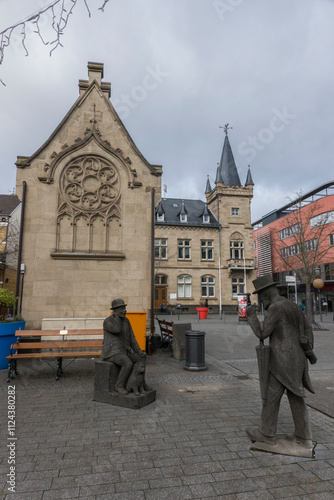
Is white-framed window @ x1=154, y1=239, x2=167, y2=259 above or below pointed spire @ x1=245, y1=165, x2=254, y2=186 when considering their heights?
below

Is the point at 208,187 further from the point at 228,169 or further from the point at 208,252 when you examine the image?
the point at 208,252

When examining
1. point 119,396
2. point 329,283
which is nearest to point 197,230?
point 329,283

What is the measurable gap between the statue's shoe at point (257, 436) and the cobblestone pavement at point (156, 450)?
92mm

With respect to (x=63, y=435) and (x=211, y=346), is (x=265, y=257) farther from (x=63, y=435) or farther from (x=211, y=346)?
(x=63, y=435)

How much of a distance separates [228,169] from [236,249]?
504 inches

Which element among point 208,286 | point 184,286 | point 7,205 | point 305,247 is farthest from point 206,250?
point 7,205

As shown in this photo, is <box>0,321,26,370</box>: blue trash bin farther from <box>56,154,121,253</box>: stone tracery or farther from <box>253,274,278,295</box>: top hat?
<box>253,274,278,295</box>: top hat

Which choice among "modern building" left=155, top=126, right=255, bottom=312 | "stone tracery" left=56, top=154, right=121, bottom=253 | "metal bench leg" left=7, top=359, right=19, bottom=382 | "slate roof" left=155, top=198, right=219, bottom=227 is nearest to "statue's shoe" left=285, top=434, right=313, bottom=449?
"metal bench leg" left=7, top=359, right=19, bottom=382

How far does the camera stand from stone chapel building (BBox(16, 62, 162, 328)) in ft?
34.1

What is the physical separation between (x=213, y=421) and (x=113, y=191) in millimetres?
8230

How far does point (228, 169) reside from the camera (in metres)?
47.0

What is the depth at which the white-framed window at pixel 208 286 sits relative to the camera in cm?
3953

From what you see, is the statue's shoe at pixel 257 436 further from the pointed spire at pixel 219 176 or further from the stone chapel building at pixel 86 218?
the pointed spire at pixel 219 176

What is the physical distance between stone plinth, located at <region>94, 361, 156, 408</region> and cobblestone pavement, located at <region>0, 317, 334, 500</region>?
129mm
